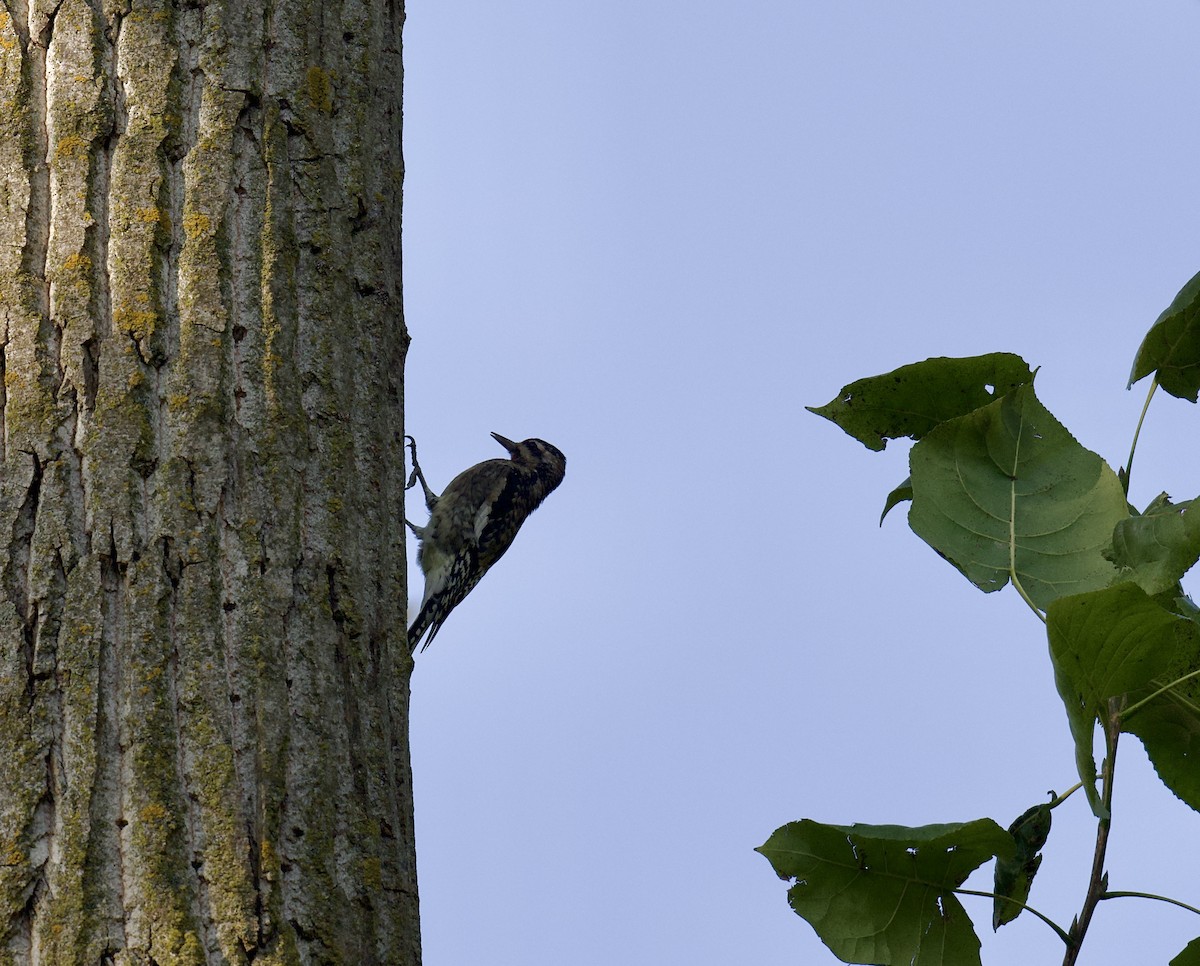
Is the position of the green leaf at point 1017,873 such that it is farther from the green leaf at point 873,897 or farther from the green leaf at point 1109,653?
the green leaf at point 1109,653

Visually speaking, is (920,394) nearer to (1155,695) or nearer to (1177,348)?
(1177,348)

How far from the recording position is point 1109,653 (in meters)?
1.53

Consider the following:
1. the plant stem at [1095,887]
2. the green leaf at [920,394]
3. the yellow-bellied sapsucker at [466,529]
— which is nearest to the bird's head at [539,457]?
the yellow-bellied sapsucker at [466,529]

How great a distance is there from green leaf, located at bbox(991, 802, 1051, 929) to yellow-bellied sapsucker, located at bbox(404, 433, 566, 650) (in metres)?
5.24

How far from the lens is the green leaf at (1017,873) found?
1.71 meters

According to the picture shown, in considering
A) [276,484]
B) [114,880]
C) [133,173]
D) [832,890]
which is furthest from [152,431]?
[832,890]

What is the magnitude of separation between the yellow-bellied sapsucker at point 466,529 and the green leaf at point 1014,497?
16.9ft

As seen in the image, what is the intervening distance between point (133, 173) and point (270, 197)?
8.0 inches

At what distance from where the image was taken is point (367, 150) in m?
2.35

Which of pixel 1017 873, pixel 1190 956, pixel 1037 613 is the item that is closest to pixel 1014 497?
pixel 1037 613

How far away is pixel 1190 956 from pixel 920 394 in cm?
80

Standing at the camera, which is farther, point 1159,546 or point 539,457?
point 539,457

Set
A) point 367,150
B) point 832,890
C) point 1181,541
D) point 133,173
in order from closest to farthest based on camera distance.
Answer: point 1181,541, point 832,890, point 133,173, point 367,150

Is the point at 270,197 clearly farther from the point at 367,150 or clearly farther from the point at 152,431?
the point at 152,431
